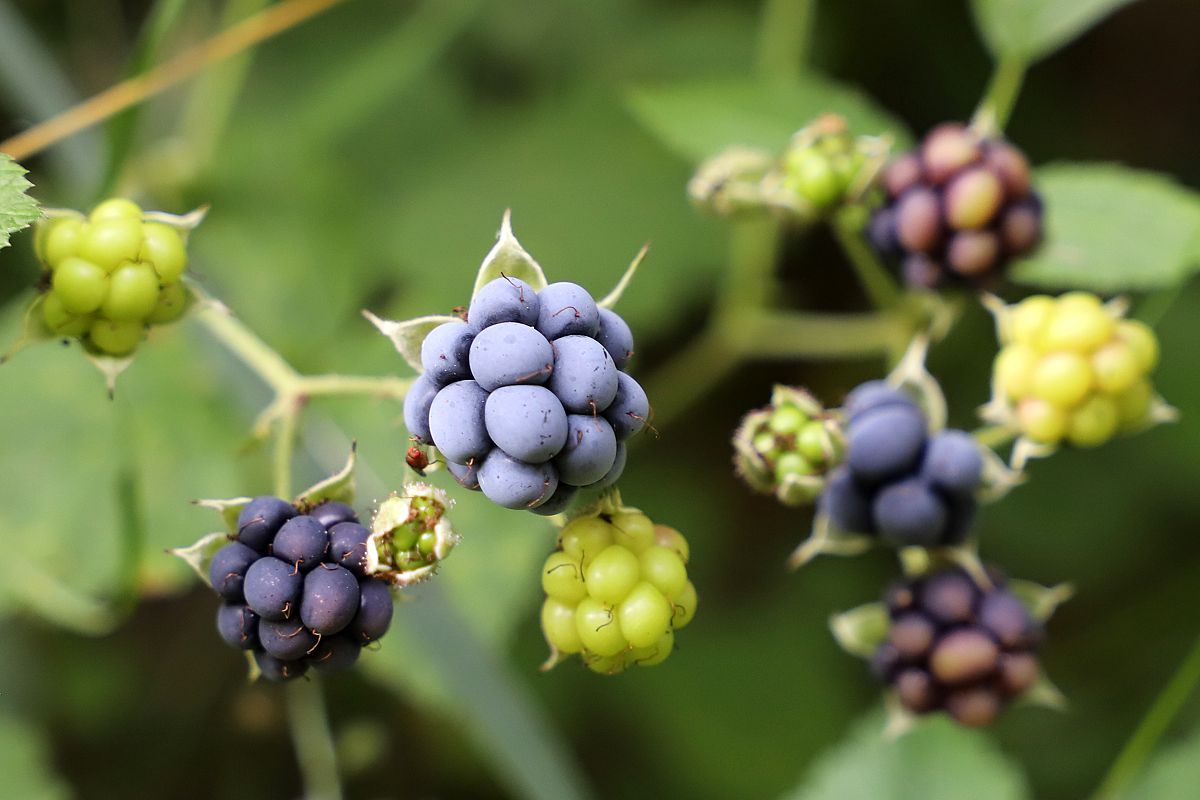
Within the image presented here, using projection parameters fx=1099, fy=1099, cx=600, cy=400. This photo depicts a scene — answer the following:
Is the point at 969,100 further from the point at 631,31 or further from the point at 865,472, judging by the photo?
the point at 865,472

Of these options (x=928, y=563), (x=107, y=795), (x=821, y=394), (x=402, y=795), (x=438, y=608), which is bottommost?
(x=107, y=795)

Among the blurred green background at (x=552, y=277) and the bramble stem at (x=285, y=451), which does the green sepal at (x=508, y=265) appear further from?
the blurred green background at (x=552, y=277)

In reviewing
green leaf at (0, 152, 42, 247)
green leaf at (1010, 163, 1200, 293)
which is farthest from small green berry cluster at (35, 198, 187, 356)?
green leaf at (1010, 163, 1200, 293)

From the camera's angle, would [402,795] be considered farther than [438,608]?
Yes

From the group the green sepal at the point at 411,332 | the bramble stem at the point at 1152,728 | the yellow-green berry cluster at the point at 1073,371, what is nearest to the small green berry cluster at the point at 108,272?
the green sepal at the point at 411,332

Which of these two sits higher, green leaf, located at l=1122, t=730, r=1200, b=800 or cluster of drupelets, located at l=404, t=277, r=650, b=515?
cluster of drupelets, located at l=404, t=277, r=650, b=515

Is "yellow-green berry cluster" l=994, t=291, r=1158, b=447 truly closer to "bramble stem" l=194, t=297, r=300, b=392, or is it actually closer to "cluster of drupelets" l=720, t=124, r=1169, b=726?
"cluster of drupelets" l=720, t=124, r=1169, b=726

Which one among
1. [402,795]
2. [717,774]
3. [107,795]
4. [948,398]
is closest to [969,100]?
[948,398]
